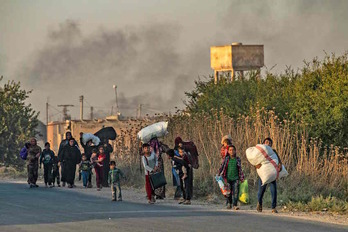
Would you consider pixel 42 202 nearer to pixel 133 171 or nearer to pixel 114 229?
pixel 114 229

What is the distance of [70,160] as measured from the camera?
1474 inches

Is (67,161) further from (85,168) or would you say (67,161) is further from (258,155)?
(258,155)

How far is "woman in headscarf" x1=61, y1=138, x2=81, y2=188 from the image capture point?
37094mm

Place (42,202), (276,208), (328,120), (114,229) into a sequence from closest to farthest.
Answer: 1. (114,229)
2. (276,208)
3. (42,202)
4. (328,120)

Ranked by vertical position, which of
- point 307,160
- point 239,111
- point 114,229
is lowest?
point 114,229

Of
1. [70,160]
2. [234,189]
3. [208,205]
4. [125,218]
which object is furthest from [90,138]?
[125,218]

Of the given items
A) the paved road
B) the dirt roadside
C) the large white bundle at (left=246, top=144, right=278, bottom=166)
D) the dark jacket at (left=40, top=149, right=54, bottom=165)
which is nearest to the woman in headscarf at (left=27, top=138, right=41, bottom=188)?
the dark jacket at (left=40, top=149, right=54, bottom=165)

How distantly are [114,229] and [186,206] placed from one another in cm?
730

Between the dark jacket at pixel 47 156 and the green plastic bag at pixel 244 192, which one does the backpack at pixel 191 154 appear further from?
the dark jacket at pixel 47 156

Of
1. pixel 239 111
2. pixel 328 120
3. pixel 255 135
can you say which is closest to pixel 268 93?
pixel 239 111

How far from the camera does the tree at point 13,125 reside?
192ft

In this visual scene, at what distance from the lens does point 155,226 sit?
19.7 metres

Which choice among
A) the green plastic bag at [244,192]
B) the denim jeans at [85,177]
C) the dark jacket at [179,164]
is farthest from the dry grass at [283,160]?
the denim jeans at [85,177]

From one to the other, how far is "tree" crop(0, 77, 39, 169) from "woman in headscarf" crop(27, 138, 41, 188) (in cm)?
2123
